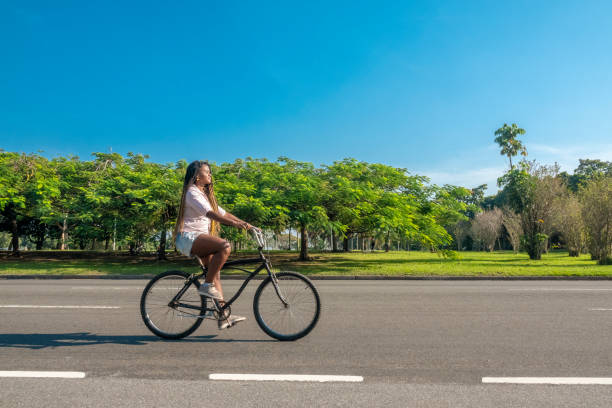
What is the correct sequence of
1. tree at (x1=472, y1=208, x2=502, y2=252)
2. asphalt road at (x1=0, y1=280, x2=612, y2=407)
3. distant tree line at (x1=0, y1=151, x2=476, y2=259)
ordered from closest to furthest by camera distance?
asphalt road at (x1=0, y1=280, x2=612, y2=407)
distant tree line at (x1=0, y1=151, x2=476, y2=259)
tree at (x1=472, y1=208, x2=502, y2=252)

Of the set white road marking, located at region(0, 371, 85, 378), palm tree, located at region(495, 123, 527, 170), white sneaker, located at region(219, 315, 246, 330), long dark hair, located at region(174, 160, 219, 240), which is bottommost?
white road marking, located at region(0, 371, 85, 378)


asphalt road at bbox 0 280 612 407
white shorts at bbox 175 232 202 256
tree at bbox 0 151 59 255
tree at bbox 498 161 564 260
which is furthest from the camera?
tree at bbox 498 161 564 260

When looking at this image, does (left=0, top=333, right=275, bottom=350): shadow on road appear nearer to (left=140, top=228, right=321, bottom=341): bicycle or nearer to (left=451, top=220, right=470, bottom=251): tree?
(left=140, top=228, right=321, bottom=341): bicycle

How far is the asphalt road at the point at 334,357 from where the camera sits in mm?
3217

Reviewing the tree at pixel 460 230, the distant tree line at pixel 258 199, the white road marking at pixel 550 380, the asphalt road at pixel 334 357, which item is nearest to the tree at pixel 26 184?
the distant tree line at pixel 258 199

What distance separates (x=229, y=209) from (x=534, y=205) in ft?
79.4

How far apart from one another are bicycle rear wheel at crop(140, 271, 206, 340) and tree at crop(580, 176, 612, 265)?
1034 inches

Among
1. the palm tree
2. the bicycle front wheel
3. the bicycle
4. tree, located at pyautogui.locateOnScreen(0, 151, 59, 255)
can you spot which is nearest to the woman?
the bicycle

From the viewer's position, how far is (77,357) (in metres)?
4.28

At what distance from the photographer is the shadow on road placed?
15.7 feet

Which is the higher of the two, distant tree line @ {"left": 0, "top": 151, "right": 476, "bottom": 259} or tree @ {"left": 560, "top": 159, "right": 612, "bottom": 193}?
tree @ {"left": 560, "top": 159, "right": 612, "bottom": 193}

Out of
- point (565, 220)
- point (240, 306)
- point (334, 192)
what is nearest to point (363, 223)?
point (334, 192)

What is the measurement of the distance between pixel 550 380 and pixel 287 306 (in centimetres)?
269

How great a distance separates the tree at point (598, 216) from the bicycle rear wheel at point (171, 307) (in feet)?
86.2
